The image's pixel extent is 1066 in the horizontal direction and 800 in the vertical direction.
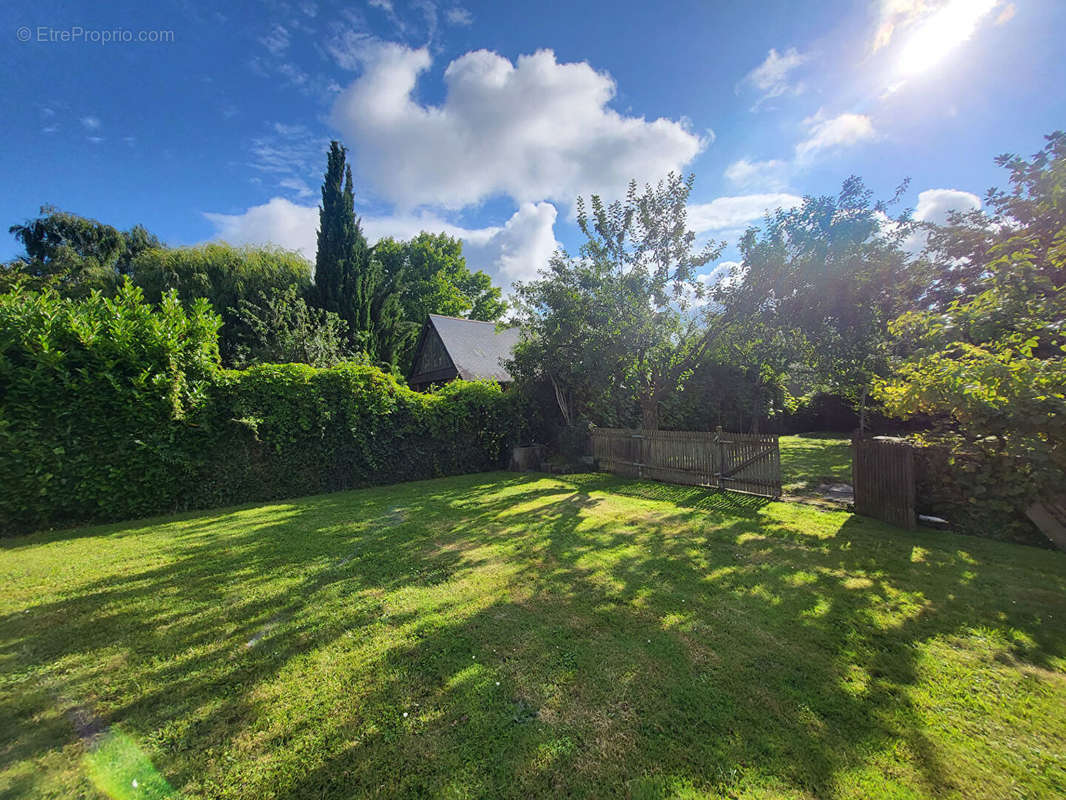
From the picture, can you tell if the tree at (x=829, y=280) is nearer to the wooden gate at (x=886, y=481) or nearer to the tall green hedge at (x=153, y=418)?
the wooden gate at (x=886, y=481)

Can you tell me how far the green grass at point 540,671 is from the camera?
1926 mm

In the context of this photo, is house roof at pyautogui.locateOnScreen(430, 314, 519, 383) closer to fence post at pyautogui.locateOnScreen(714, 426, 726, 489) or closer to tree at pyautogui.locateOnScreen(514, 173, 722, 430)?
tree at pyautogui.locateOnScreen(514, 173, 722, 430)

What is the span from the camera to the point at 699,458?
29.9 ft

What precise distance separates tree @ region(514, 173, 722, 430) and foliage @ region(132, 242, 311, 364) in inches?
572

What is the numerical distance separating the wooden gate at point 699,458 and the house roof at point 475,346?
7.21m

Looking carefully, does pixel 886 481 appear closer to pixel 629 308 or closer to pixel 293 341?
pixel 629 308

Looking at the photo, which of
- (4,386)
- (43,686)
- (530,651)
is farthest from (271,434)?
(530,651)

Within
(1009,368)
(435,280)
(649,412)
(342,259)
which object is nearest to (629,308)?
(649,412)

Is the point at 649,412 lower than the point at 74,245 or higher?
lower

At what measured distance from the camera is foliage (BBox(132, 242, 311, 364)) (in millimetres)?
19766

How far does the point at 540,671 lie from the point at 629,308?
9349 mm

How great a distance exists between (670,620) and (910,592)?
2499 mm

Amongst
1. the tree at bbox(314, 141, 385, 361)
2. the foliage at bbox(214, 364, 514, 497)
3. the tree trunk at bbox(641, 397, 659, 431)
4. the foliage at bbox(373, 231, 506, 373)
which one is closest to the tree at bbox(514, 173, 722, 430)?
the tree trunk at bbox(641, 397, 659, 431)

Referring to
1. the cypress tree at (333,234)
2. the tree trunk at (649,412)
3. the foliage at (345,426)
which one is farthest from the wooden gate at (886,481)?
the cypress tree at (333,234)
